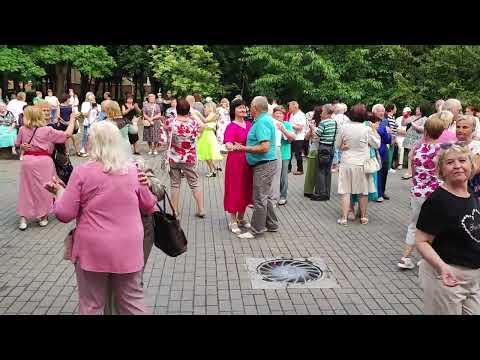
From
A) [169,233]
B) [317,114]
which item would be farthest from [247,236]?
[317,114]

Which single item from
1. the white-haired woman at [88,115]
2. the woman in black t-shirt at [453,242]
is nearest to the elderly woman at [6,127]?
the white-haired woman at [88,115]

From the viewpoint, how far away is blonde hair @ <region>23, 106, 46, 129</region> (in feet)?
24.9

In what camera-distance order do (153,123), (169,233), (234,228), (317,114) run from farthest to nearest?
(153,123), (317,114), (234,228), (169,233)

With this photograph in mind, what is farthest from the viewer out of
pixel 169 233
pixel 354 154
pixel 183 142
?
pixel 354 154

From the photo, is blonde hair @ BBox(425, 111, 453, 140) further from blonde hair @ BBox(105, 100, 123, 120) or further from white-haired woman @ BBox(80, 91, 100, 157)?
white-haired woman @ BBox(80, 91, 100, 157)

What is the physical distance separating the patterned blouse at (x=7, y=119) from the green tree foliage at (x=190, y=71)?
1032cm

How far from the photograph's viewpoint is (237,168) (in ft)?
25.6

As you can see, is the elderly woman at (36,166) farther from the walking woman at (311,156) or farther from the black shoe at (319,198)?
the black shoe at (319,198)

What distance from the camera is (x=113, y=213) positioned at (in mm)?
3650

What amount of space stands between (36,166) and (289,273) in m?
4.36

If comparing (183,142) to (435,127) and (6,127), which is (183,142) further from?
(6,127)

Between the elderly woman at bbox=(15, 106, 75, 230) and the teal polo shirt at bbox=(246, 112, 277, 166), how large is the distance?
273 centimetres
